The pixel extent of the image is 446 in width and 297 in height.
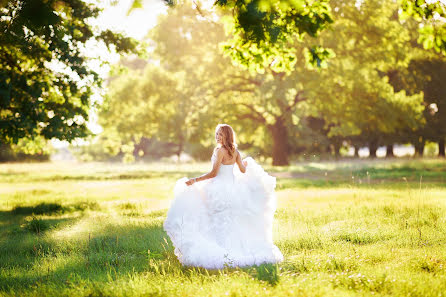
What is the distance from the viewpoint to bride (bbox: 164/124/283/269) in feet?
21.3

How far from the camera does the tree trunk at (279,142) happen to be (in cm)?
3142

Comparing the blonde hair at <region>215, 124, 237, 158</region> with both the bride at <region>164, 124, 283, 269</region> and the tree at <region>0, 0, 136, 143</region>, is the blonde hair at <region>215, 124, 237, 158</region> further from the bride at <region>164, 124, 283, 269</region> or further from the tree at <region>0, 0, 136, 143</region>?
the tree at <region>0, 0, 136, 143</region>

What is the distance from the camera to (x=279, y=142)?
3195cm

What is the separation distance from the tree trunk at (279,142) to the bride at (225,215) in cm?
2459

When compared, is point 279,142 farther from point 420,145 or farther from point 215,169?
point 215,169

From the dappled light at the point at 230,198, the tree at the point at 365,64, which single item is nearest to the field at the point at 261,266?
the dappled light at the point at 230,198

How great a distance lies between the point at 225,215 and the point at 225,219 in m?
0.06

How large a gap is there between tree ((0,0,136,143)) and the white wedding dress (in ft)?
22.4

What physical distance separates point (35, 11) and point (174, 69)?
2864cm

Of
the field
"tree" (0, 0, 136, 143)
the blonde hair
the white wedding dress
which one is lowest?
the field

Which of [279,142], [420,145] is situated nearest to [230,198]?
[279,142]

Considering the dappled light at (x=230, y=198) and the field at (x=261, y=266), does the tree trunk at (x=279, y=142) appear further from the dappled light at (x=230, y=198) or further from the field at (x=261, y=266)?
the field at (x=261, y=266)

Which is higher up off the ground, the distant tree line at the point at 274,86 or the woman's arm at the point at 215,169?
the distant tree line at the point at 274,86

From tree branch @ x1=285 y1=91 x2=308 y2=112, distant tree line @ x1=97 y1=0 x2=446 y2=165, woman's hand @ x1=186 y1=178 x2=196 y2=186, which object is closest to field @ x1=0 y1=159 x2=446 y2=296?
woman's hand @ x1=186 y1=178 x2=196 y2=186
